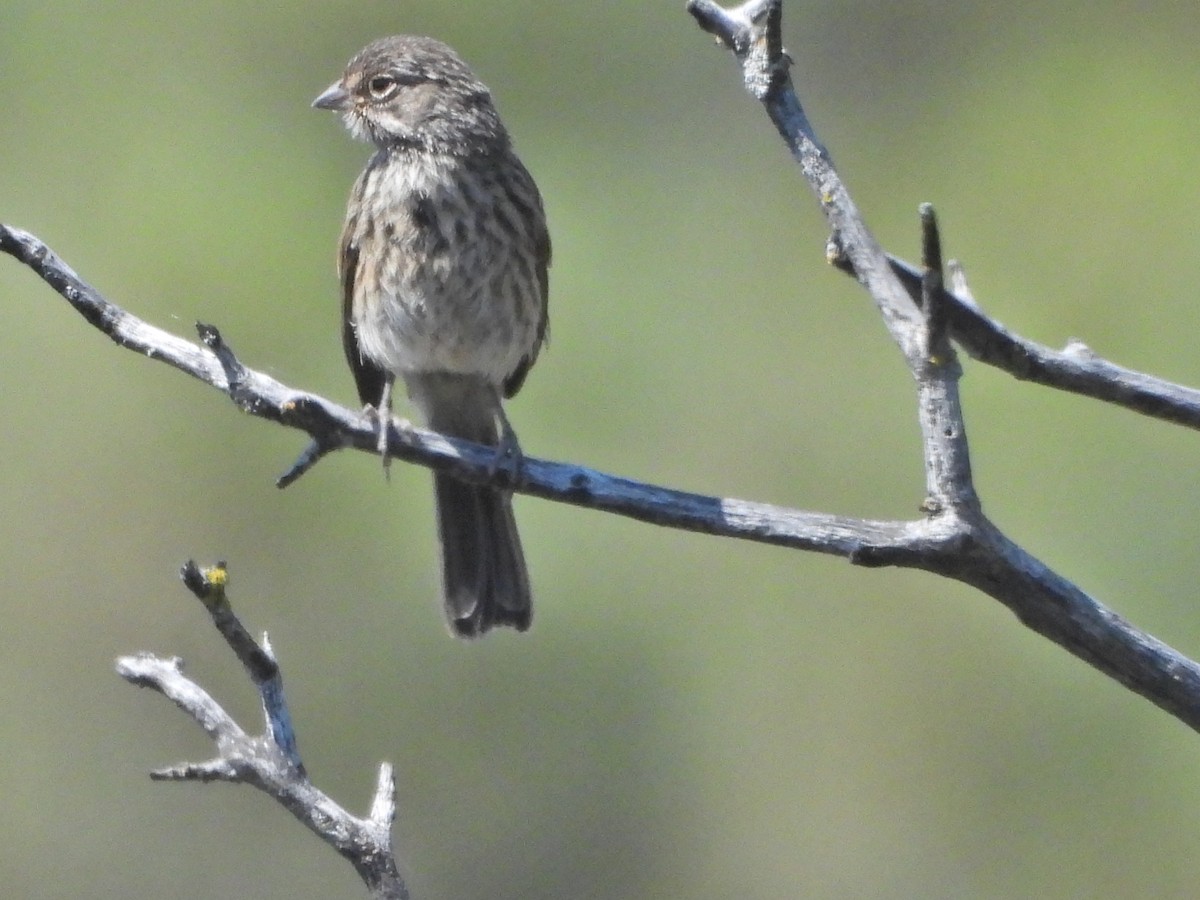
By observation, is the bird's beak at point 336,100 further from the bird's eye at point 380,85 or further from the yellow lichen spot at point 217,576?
the yellow lichen spot at point 217,576

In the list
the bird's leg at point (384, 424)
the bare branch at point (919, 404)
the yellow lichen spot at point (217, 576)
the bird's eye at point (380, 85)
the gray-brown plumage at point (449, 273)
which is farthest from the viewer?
the bird's eye at point (380, 85)

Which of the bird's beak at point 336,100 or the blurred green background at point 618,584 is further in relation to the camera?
the blurred green background at point 618,584

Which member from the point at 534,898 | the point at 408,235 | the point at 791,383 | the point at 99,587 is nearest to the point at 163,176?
the point at 99,587

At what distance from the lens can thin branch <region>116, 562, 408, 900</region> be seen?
374 cm

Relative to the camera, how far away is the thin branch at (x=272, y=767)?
12.3 feet

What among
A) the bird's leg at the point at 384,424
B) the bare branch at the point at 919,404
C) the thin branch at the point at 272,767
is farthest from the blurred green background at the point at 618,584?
the thin branch at the point at 272,767

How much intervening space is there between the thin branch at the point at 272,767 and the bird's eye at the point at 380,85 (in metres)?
2.99

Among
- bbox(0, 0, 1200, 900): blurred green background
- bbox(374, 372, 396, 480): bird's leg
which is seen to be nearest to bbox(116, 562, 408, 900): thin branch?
bbox(374, 372, 396, 480): bird's leg

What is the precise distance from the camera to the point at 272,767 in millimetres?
3824

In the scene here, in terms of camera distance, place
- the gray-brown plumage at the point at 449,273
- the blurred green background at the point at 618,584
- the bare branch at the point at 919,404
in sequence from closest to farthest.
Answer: the bare branch at the point at 919,404, the gray-brown plumage at the point at 449,273, the blurred green background at the point at 618,584

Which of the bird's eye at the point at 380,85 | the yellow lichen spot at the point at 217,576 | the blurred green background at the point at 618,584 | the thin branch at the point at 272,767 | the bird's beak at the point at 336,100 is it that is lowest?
the thin branch at the point at 272,767

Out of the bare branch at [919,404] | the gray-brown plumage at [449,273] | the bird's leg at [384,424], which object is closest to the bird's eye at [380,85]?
the gray-brown plumage at [449,273]

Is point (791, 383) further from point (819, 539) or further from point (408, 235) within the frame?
point (819, 539)

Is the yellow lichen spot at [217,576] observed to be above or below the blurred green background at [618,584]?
below
